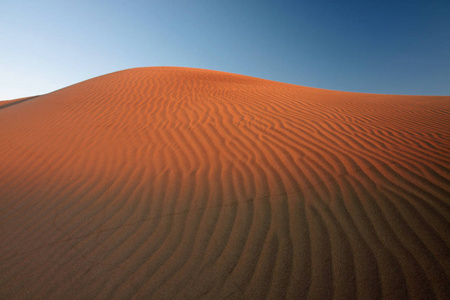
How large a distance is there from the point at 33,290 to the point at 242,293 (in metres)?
1.76

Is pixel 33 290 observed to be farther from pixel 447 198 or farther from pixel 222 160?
pixel 447 198

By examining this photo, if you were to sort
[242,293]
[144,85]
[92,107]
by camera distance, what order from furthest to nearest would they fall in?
1. [144,85]
2. [92,107]
3. [242,293]

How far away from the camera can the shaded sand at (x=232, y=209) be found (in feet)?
5.98

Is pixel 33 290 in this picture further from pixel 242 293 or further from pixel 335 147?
pixel 335 147

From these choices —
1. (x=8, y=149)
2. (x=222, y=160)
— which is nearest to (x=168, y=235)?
(x=222, y=160)

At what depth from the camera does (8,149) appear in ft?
15.4

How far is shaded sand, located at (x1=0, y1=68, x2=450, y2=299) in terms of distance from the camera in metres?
1.82

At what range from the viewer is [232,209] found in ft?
8.49

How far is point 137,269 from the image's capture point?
6.57ft

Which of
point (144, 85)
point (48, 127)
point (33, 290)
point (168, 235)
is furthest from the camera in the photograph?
point (144, 85)

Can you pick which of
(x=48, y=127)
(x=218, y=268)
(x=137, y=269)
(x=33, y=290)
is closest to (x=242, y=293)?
(x=218, y=268)

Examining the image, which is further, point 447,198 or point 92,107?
point 92,107

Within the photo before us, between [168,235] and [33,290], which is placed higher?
[168,235]

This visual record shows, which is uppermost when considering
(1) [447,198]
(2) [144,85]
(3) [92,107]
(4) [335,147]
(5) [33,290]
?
(2) [144,85]
